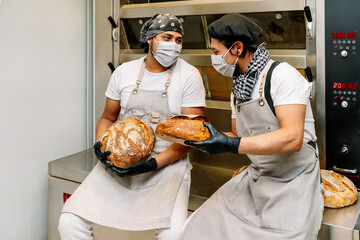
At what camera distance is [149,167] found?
1765 mm

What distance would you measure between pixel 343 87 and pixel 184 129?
0.91m

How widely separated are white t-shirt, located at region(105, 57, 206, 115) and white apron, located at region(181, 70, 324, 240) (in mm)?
383

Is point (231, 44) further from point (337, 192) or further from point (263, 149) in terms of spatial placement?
point (337, 192)

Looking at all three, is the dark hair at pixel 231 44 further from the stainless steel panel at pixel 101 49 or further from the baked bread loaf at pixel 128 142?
the stainless steel panel at pixel 101 49

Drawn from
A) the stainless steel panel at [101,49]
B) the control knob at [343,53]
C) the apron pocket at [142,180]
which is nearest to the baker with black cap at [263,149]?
the apron pocket at [142,180]

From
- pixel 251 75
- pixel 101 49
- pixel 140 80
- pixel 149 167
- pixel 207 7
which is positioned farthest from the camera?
pixel 101 49

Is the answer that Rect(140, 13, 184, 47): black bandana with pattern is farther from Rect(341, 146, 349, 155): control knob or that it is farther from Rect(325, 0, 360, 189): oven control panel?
Rect(341, 146, 349, 155): control knob

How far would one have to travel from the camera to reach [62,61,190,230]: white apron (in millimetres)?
1679

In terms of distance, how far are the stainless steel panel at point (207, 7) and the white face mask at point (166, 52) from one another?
413 millimetres

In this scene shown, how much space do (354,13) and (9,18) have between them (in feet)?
6.04

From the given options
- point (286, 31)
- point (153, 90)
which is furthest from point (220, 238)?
point (286, 31)

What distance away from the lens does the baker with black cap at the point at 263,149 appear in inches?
54.4

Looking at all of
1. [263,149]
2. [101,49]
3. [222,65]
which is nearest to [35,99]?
[101,49]

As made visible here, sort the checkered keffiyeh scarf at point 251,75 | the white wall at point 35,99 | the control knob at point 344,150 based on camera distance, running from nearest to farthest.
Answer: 1. the checkered keffiyeh scarf at point 251,75
2. the control knob at point 344,150
3. the white wall at point 35,99
